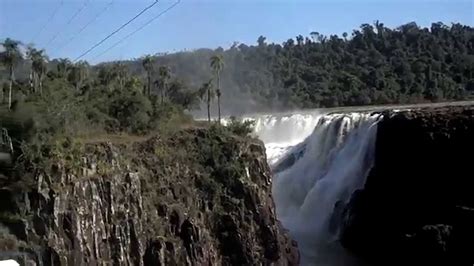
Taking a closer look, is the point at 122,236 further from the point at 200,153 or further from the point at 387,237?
the point at 387,237

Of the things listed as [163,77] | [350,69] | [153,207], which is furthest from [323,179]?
[350,69]

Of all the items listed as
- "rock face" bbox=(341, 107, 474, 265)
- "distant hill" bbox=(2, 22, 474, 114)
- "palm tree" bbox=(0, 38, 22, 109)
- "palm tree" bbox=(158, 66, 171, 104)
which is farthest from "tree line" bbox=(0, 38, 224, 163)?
"distant hill" bbox=(2, 22, 474, 114)

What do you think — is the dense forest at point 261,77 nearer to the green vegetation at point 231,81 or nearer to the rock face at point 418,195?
the green vegetation at point 231,81

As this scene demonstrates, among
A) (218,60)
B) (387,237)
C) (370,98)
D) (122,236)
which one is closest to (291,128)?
(218,60)

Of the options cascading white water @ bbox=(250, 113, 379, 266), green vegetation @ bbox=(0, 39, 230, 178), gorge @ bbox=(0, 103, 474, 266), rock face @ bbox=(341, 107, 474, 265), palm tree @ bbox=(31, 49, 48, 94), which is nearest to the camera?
gorge @ bbox=(0, 103, 474, 266)

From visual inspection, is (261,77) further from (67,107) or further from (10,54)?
(67,107)

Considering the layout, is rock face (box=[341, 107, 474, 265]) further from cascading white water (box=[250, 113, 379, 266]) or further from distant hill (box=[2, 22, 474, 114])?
distant hill (box=[2, 22, 474, 114])
